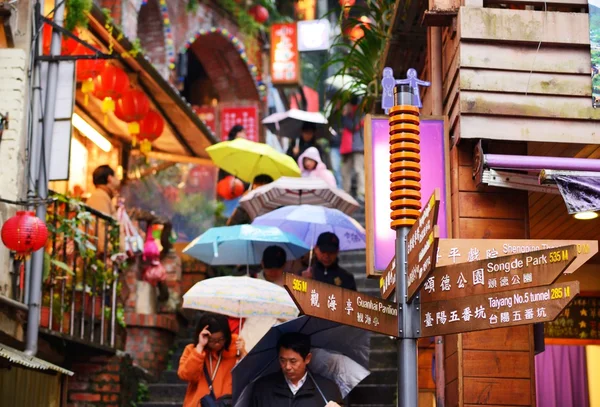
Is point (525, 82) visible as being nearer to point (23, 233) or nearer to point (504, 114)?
point (504, 114)

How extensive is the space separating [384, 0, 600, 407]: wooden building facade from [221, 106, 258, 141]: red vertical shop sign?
15.4m

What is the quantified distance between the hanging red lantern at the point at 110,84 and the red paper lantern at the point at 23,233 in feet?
14.3

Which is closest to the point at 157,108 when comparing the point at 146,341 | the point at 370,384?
the point at 146,341

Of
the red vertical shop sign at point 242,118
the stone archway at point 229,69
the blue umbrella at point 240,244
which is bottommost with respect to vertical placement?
the blue umbrella at point 240,244

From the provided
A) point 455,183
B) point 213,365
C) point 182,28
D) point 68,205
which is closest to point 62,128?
point 68,205

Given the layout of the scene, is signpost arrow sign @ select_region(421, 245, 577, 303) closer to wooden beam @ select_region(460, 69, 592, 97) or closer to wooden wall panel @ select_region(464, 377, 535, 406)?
wooden wall panel @ select_region(464, 377, 535, 406)

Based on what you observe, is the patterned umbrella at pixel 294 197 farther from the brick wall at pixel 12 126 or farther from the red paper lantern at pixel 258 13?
the red paper lantern at pixel 258 13

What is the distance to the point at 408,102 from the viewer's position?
6746 millimetres

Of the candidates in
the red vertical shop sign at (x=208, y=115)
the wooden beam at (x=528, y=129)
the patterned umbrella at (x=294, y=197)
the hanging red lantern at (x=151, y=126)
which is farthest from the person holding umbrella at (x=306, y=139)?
the wooden beam at (x=528, y=129)

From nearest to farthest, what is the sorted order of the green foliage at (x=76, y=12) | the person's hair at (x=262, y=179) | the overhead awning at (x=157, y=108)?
the green foliage at (x=76, y=12) → the overhead awning at (x=157, y=108) → the person's hair at (x=262, y=179)

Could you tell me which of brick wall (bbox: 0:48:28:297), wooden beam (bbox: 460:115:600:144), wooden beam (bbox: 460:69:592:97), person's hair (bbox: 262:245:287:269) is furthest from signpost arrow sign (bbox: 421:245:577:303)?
brick wall (bbox: 0:48:28:297)

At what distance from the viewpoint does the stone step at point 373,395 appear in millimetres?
11938

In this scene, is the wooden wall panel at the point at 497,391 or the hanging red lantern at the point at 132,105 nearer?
the wooden wall panel at the point at 497,391

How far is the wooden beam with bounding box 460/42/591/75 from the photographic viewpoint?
8734mm
